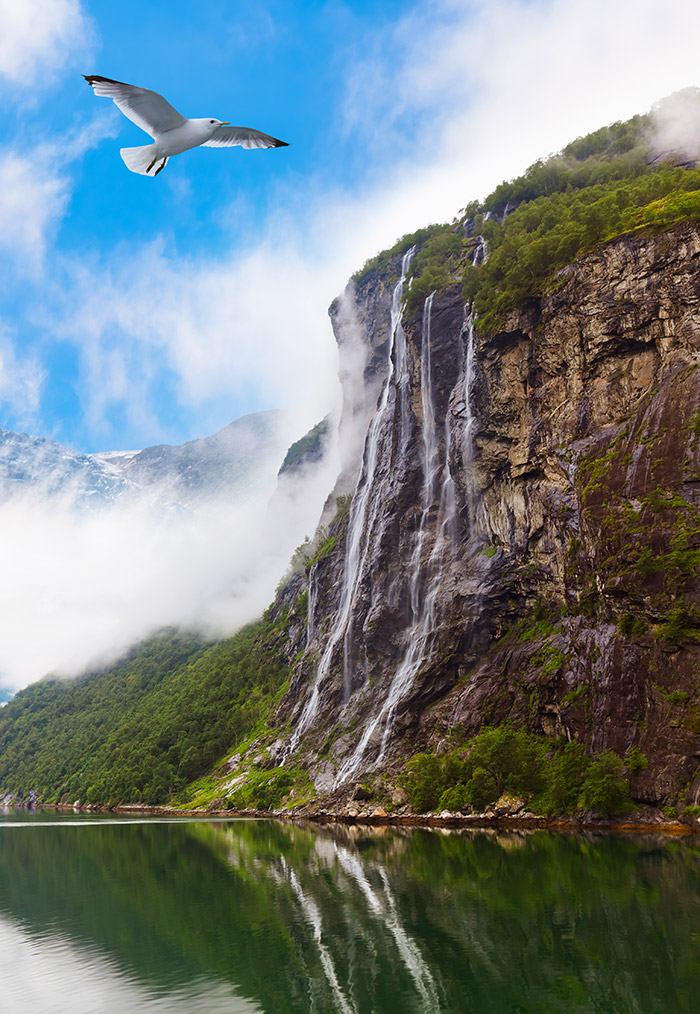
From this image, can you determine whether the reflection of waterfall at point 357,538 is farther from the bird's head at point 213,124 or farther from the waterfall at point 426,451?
the bird's head at point 213,124

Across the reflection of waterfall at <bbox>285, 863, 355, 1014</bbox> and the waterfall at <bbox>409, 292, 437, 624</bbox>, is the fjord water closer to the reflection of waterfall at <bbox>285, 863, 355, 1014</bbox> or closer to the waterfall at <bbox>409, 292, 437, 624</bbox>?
the reflection of waterfall at <bbox>285, 863, 355, 1014</bbox>

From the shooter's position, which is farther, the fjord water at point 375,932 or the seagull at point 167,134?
the fjord water at point 375,932

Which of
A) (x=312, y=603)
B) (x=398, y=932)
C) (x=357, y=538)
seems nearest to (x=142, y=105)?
(x=398, y=932)

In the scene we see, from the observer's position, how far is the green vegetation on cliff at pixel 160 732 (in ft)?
A: 407

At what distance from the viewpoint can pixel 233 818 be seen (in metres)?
86.4

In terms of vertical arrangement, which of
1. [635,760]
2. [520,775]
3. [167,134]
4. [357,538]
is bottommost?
[520,775]

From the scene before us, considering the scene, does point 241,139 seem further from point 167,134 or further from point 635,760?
point 635,760

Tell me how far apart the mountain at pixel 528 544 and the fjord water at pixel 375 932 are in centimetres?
1234

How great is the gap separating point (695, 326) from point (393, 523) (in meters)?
41.3

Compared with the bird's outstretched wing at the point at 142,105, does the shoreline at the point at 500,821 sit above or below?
below

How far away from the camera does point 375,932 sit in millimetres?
22422

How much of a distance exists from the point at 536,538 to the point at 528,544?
1.19m

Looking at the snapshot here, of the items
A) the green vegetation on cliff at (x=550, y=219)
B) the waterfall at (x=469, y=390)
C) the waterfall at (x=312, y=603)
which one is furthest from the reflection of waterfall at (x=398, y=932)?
the waterfall at (x=312, y=603)

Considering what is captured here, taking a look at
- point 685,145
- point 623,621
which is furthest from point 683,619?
point 685,145
